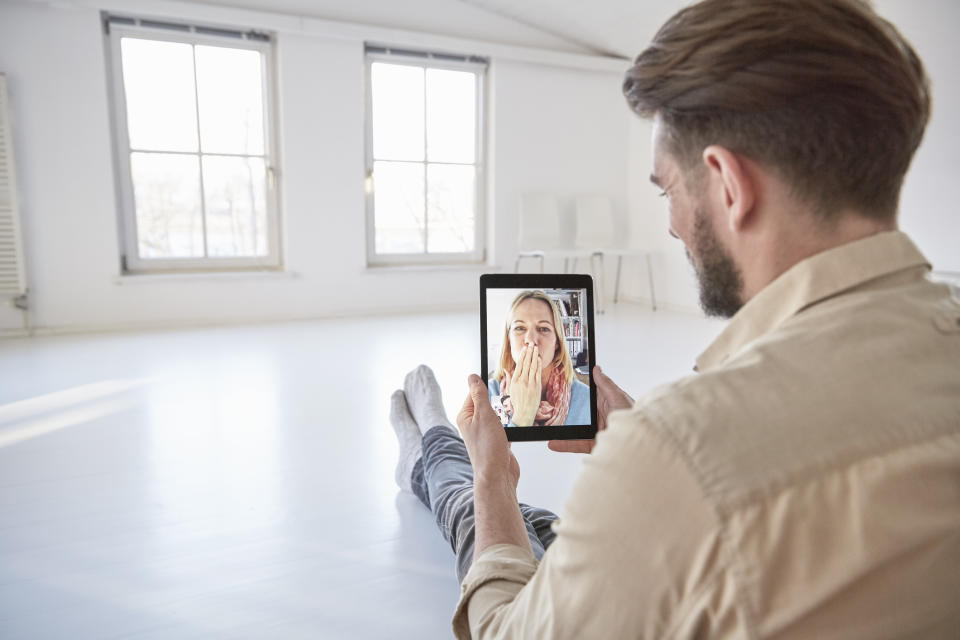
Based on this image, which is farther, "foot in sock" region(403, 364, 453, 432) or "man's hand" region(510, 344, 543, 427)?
"foot in sock" region(403, 364, 453, 432)

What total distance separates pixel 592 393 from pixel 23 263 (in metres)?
4.30

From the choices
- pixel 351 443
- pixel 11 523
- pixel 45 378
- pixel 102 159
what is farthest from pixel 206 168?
pixel 11 523

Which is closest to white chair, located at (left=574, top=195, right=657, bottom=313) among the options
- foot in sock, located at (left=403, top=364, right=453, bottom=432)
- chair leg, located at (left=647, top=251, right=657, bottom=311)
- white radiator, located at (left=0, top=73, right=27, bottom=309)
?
chair leg, located at (left=647, top=251, right=657, bottom=311)

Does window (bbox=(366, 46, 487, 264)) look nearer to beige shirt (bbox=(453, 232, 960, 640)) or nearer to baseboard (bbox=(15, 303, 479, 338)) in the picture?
baseboard (bbox=(15, 303, 479, 338))

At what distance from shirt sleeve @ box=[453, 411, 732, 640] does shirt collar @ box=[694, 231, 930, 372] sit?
0.18 meters

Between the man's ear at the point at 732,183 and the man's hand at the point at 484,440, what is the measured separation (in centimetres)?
48

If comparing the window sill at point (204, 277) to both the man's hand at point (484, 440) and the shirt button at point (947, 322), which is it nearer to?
the man's hand at point (484, 440)

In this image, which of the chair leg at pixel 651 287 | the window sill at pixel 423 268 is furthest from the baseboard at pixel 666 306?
the window sill at pixel 423 268

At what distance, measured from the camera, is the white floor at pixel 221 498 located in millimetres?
1273

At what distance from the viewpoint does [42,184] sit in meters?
4.20

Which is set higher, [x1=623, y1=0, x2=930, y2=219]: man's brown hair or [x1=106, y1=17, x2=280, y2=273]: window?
[x1=106, y1=17, x2=280, y2=273]: window

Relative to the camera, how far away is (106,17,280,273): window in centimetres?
447

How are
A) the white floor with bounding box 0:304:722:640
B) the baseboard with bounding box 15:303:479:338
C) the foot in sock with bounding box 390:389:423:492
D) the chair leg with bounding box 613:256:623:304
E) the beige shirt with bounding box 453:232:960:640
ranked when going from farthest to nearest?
the chair leg with bounding box 613:256:623:304 < the baseboard with bounding box 15:303:479:338 < the foot in sock with bounding box 390:389:423:492 < the white floor with bounding box 0:304:722:640 < the beige shirt with bounding box 453:232:960:640

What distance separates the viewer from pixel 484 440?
0.95m
